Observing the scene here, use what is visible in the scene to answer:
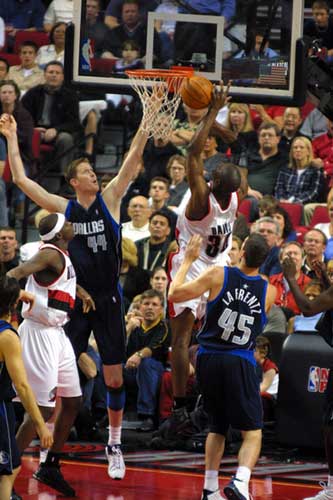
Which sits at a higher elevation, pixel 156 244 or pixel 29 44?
pixel 29 44

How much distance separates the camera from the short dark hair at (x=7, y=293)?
662 centimetres

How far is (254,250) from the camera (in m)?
7.59

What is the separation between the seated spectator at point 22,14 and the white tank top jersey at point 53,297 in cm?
857

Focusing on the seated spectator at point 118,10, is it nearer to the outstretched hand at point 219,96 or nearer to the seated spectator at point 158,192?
the outstretched hand at point 219,96

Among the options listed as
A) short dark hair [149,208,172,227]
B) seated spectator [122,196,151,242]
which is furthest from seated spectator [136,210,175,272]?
seated spectator [122,196,151,242]

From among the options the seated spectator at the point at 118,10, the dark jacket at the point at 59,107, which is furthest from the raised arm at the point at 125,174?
the dark jacket at the point at 59,107

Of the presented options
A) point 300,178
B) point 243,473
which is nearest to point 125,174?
point 243,473

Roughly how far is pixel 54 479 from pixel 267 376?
2841mm

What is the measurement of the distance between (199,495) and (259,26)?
364 centimetres

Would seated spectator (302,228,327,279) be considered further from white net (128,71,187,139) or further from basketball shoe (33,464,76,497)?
basketball shoe (33,464,76,497)

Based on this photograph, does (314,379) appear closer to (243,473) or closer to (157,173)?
(243,473)

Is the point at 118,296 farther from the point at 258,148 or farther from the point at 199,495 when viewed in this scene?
the point at 258,148

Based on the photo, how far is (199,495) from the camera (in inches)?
330

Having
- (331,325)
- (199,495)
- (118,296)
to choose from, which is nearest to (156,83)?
(118,296)
